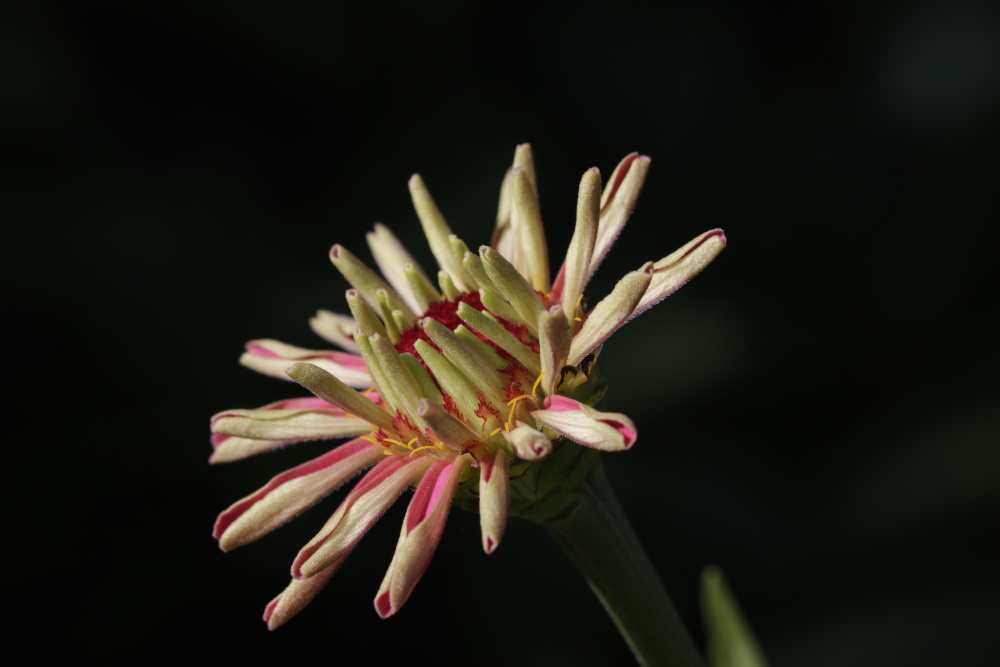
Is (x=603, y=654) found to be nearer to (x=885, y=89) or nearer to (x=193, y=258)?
(x=193, y=258)

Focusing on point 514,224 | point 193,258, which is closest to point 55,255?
point 193,258

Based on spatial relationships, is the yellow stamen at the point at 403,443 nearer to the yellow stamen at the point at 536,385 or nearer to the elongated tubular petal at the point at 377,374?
the elongated tubular petal at the point at 377,374

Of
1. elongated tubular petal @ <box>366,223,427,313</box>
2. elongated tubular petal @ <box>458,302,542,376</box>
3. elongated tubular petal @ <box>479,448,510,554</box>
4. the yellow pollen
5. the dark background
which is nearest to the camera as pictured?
elongated tubular petal @ <box>479,448,510,554</box>

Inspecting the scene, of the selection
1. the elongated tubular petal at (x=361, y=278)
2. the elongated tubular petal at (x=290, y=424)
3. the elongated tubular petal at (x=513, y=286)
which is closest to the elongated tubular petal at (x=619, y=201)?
the elongated tubular petal at (x=513, y=286)

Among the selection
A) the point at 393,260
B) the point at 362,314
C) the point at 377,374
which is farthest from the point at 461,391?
the point at 393,260

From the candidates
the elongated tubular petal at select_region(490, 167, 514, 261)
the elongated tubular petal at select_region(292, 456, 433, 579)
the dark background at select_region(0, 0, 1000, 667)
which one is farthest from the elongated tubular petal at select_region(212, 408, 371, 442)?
the dark background at select_region(0, 0, 1000, 667)

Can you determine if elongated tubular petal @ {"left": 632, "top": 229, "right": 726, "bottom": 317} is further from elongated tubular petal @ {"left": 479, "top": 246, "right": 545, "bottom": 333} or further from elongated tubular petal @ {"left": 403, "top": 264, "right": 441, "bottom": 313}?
elongated tubular petal @ {"left": 403, "top": 264, "right": 441, "bottom": 313}

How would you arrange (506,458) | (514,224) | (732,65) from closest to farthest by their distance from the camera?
(506,458) < (514,224) < (732,65)
